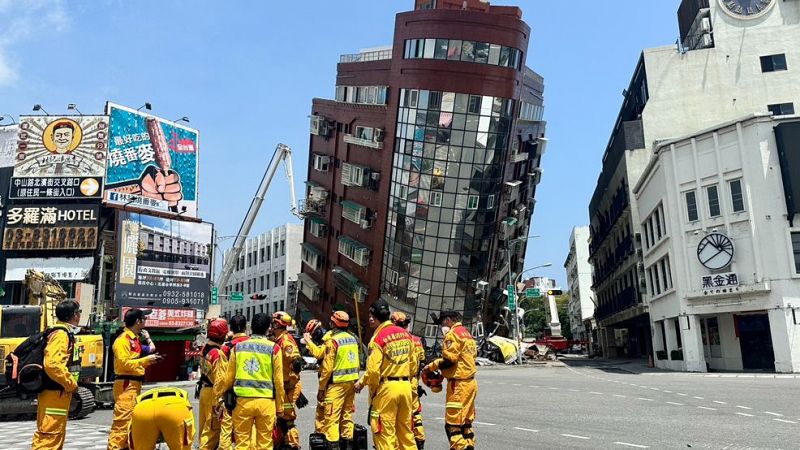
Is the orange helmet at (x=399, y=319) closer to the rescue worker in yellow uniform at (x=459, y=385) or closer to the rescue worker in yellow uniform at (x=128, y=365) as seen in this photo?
the rescue worker in yellow uniform at (x=459, y=385)

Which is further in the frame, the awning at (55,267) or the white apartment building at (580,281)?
the white apartment building at (580,281)

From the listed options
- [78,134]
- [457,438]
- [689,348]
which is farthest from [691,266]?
[78,134]

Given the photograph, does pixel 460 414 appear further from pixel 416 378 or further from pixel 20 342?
pixel 20 342

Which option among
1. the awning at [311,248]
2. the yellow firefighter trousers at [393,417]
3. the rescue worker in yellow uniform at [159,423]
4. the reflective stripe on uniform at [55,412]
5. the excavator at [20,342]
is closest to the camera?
the rescue worker in yellow uniform at [159,423]

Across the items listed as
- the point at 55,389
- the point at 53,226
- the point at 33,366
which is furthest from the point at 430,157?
the point at 33,366

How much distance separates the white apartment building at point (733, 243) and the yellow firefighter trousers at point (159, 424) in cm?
2811

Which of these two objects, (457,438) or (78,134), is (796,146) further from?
(78,134)

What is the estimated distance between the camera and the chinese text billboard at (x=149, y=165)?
44.3m

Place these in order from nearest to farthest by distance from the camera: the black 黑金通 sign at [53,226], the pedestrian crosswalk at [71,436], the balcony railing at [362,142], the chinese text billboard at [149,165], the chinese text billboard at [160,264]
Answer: the pedestrian crosswalk at [71,436] < the chinese text billboard at [160,264] < the black 黑金通 sign at [53,226] < the chinese text billboard at [149,165] < the balcony railing at [362,142]

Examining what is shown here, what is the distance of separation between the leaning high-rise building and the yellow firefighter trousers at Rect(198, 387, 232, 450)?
37404 millimetres

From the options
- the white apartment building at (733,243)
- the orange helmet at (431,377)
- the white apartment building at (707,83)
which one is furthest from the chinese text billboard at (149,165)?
the orange helmet at (431,377)

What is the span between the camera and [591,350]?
70.9 metres

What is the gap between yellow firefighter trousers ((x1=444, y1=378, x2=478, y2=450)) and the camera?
854 centimetres

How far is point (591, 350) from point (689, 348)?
Result: 41091mm
